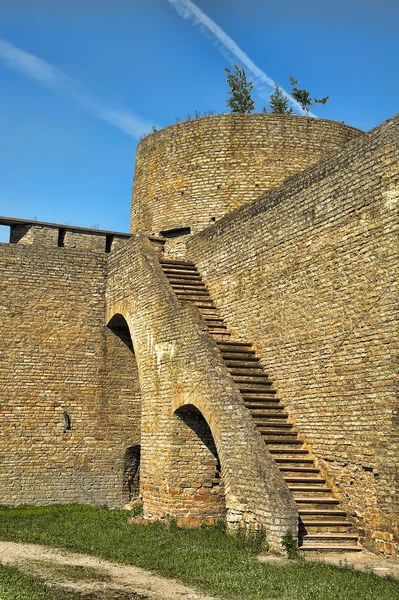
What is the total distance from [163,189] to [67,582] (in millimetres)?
11781

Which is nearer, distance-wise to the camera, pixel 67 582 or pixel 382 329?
pixel 67 582

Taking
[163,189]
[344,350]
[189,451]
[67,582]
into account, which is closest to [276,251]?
[344,350]

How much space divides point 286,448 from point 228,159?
8308mm

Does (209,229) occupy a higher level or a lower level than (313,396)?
higher

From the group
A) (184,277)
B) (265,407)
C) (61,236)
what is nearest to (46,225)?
(61,236)

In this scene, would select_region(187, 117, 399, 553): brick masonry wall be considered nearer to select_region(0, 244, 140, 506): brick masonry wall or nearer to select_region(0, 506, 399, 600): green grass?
select_region(0, 506, 399, 600): green grass

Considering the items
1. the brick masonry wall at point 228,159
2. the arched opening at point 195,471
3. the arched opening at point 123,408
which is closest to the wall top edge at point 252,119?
the brick masonry wall at point 228,159

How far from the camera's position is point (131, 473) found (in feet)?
53.4

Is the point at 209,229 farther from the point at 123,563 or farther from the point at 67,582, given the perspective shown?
the point at 67,582

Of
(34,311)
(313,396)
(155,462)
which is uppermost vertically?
(34,311)

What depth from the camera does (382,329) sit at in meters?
9.63

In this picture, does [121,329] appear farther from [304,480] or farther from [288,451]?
[304,480]

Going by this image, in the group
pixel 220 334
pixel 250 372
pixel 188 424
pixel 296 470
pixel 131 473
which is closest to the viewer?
pixel 296 470

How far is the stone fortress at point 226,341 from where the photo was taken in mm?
9766
